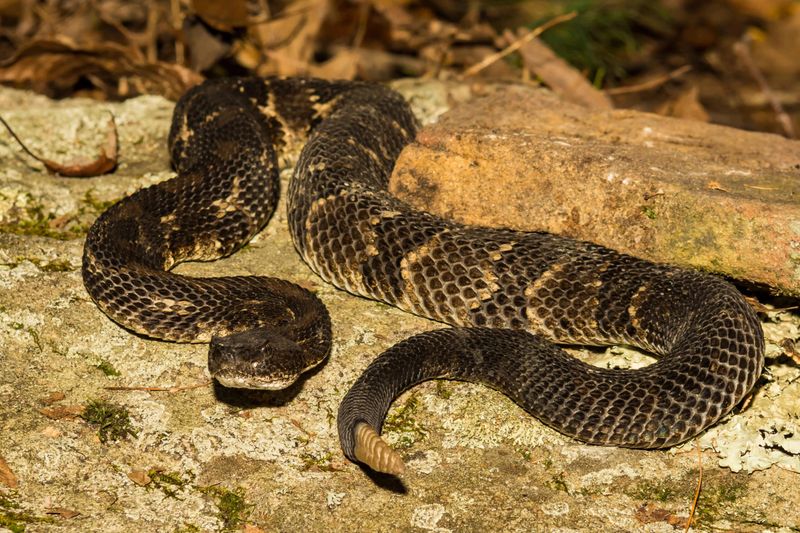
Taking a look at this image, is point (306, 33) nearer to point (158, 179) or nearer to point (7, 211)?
point (158, 179)

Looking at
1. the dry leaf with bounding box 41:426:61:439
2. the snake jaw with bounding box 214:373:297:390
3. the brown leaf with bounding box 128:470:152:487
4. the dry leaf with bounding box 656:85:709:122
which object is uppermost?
the dry leaf with bounding box 656:85:709:122

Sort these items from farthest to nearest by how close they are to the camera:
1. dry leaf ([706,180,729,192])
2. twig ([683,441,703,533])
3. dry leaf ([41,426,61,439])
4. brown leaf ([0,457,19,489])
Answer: dry leaf ([706,180,729,192]), dry leaf ([41,426,61,439]), twig ([683,441,703,533]), brown leaf ([0,457,19,489])

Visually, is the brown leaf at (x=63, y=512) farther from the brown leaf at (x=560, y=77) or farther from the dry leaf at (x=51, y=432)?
the brown leaf at (x=560, y=77)

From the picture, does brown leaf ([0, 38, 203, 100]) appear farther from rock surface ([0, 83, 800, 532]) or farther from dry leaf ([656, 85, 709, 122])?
dry leaf ([656, 85, 709, 122])

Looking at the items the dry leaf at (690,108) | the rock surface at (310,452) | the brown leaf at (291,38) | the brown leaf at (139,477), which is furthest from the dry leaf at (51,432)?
the dry leaf at (690,108)

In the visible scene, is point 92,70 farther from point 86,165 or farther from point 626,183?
point 626,183

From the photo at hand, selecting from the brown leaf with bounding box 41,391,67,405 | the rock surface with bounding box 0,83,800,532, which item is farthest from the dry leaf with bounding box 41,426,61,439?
the brown leaf with bounding box 41,391,67,405

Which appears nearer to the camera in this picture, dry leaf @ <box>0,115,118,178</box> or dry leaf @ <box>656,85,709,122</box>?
dry leaf @ <box>0,115,118,178</box>
